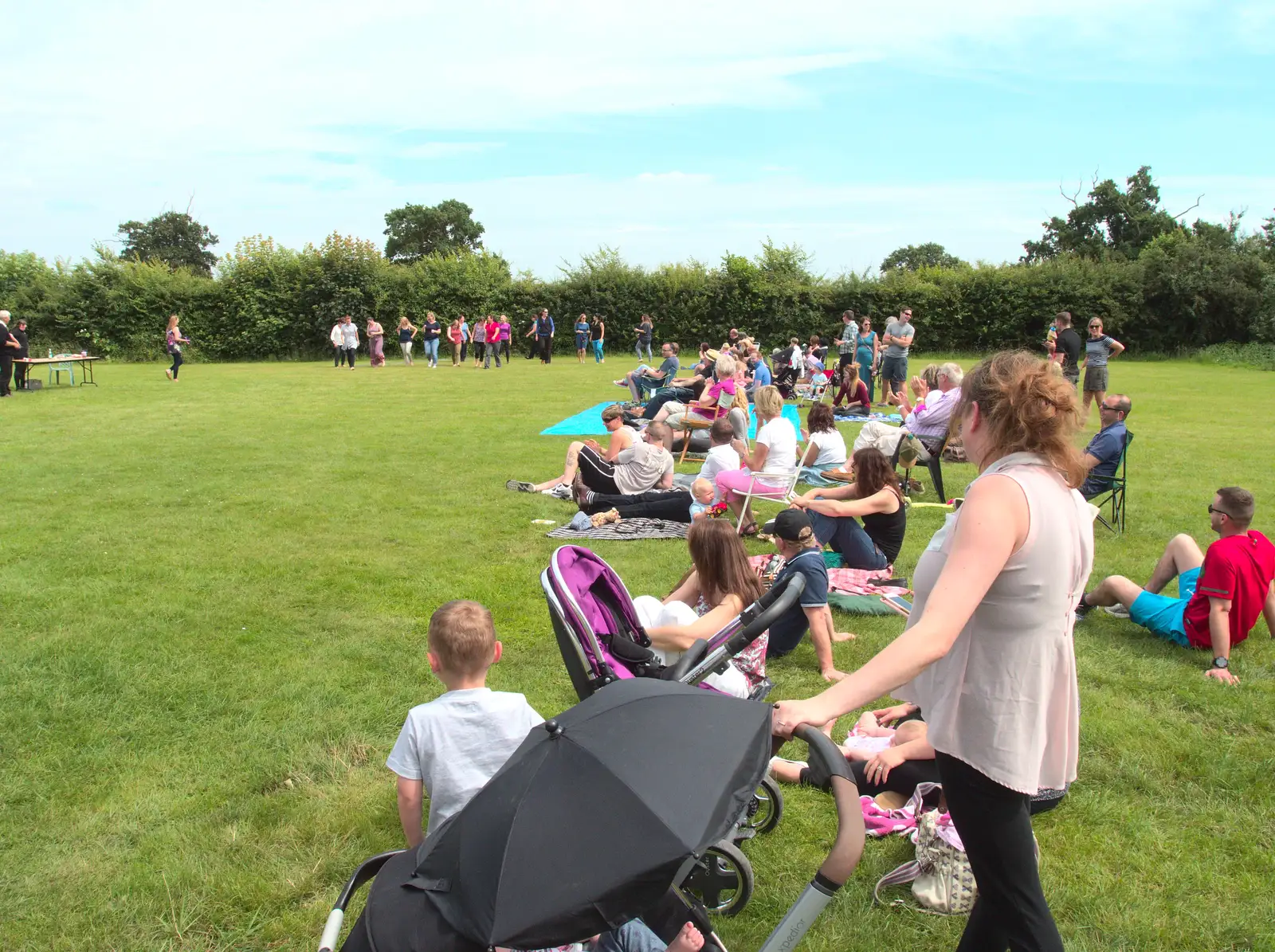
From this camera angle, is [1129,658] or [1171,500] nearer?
[1129,658]

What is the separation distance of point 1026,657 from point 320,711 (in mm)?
3808

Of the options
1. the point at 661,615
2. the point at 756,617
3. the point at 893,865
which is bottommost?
the point at 893,865

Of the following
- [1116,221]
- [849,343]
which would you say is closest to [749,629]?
[849,343]

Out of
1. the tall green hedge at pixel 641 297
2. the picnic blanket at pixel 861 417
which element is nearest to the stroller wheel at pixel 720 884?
Result: the picnic blanket at pixel 861 417

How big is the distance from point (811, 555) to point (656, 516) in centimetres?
408

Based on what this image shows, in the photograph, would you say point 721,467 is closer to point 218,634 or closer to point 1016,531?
point 218,634

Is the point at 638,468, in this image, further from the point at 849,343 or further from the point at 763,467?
the point at 849,343

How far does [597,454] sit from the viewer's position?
9.51 m

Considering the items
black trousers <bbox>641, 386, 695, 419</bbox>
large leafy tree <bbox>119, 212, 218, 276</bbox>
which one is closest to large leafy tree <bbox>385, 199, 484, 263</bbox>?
large leafy tree <bbox>119, 212, 218, 276</bbox>

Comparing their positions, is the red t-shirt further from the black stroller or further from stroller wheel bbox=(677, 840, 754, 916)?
the black stroller

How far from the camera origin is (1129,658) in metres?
5.45

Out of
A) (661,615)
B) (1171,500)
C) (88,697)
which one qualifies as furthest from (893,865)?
(1171,500)

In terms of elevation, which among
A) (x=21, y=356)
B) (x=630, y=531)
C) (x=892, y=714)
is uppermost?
(x=21, y=356)

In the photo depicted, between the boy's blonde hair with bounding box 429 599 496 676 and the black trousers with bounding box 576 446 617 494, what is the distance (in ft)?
20.0
